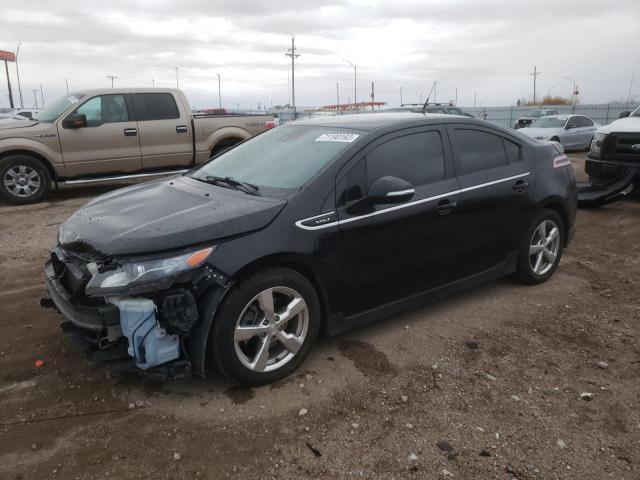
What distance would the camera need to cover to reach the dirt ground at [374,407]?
2588 mm

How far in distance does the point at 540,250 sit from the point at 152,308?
11.8 ft

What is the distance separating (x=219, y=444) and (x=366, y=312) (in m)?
1.36

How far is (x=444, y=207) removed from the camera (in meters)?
3.89

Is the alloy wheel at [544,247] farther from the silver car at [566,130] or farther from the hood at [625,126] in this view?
the silver car at [566,130]

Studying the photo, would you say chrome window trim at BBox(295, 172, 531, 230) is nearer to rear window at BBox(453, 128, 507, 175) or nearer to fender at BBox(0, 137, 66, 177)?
rear window at BBox(453, 128, 507, 175)

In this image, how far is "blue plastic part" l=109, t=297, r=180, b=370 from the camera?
2.81 meters

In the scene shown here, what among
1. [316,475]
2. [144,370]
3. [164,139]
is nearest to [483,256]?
[316,475]

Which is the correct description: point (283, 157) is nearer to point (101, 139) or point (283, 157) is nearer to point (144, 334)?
point (144, 334)

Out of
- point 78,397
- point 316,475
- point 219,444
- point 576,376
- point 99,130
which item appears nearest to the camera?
point 316,475

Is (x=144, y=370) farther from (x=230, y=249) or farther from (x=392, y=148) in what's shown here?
(x=392, y=148)

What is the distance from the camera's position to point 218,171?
→ 4.13 metres

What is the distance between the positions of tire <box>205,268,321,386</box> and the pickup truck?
21.8ft

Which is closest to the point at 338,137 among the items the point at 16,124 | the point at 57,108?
the point at 16,124

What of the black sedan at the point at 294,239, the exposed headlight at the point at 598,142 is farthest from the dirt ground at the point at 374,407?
the exposed headlight at the point at 598,142
